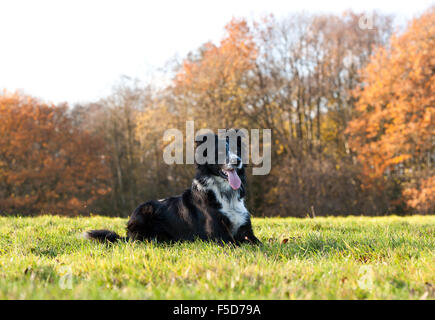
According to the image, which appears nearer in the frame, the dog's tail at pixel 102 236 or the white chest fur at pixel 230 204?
the white chest fur at pixel 230 204

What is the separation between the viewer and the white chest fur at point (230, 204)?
527cm

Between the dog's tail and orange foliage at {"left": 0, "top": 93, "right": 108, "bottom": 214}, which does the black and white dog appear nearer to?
the dog's tail

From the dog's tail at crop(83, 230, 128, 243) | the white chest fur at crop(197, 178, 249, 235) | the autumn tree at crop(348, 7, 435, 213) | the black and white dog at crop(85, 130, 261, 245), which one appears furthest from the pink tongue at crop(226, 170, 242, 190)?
the autumn tree at crop(348, 7, 435, 213)

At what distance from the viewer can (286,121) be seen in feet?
92.8

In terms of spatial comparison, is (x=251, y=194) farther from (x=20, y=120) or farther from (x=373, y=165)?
(x=20, y=120)

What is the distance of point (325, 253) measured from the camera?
4504mm

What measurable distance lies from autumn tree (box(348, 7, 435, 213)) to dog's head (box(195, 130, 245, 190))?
732 inches

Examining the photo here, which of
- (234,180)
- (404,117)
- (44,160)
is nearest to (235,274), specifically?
(234,180)

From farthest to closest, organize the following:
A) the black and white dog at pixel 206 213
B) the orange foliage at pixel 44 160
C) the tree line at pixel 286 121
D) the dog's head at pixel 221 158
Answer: the orange foliage at pixel 44 160, the tree line at pixel 286 121, the dog's head at pixel 221 158, the black and white dog at pixel 206 213

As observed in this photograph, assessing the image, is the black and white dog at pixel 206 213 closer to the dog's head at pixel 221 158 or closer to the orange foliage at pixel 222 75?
the dog's head at pixel 221 158

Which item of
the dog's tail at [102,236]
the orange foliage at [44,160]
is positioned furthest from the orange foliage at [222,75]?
the dog's tail at [102,236]

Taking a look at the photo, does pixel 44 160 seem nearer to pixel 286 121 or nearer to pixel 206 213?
pixel 286 121

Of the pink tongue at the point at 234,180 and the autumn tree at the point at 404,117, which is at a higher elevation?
the autumn tree at the point at 404,117

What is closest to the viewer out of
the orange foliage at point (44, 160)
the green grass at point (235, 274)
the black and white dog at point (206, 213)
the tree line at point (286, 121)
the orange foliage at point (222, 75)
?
the green grass at point (235, 274)
